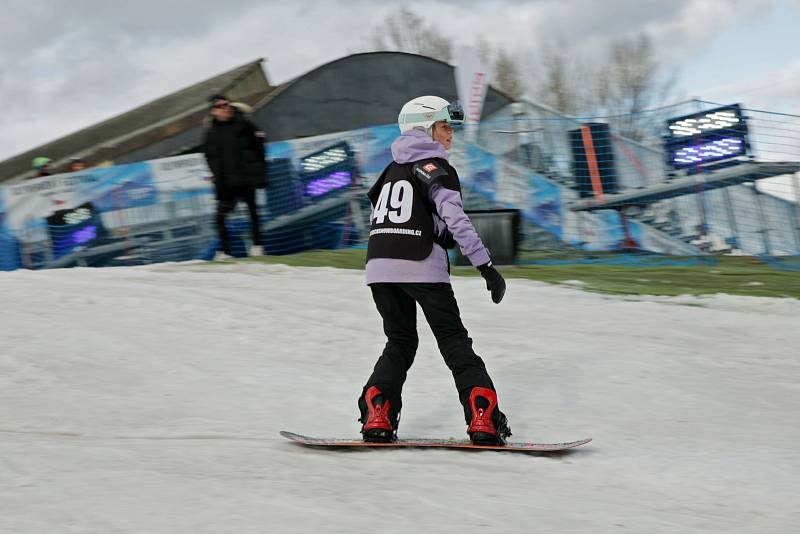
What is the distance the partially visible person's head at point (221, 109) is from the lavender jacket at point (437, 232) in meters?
6.94

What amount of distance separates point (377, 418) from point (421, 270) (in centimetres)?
74

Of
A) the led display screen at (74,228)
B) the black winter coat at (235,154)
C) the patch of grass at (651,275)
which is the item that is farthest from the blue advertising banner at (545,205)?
the led display screen at (74,228)

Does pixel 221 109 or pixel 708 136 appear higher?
pixel 221 109

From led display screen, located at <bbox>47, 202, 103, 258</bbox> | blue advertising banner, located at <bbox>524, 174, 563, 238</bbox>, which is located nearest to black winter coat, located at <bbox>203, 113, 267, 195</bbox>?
led display screen, located at <bbox>47, 202, 103, 258</bbox>

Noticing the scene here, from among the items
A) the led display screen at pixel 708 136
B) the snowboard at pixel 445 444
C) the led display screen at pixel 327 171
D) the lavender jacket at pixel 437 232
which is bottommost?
the snowboard at pixel 445 444

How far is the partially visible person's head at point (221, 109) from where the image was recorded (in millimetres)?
10961

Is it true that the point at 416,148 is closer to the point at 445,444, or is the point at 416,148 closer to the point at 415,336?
the point at 415,336

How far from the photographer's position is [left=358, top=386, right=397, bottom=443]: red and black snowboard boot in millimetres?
4340

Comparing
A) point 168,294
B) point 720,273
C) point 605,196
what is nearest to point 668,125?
point 605,196

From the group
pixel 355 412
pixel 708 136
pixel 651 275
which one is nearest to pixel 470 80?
pixel 708 136

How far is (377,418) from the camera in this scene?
4.35 metres

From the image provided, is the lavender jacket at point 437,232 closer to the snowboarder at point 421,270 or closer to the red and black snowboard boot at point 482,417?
the snowboarder at point 421,270

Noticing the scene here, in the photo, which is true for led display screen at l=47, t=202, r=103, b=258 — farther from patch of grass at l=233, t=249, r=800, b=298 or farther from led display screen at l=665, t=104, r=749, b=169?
led display screen at l=665, t=104, r=749, b=169

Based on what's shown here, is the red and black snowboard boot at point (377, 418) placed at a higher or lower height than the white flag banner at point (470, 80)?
lower
